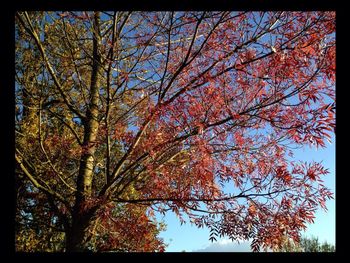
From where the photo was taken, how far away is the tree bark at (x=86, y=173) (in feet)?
16.0

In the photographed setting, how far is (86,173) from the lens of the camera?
5.65m

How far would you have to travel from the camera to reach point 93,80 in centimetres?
629

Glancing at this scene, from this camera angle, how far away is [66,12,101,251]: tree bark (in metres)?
4.87
